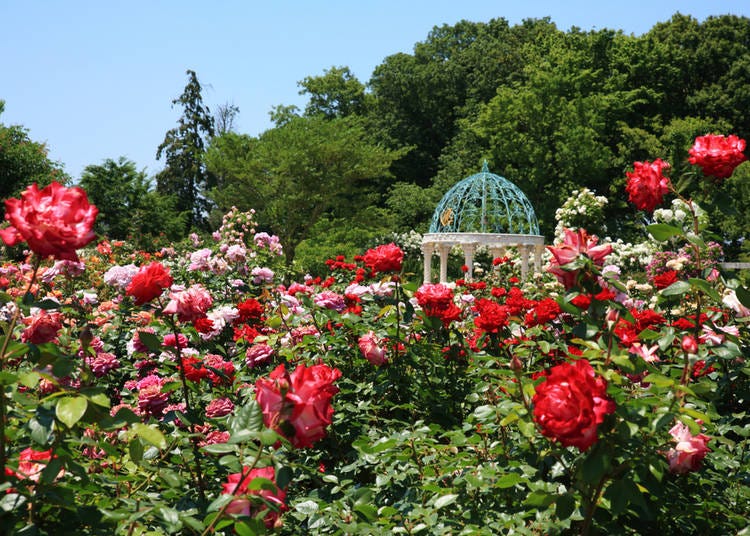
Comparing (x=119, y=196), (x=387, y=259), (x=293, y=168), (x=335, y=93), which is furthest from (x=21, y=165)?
(x=387, y=259)

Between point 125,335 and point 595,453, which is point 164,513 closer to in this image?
point 595,453

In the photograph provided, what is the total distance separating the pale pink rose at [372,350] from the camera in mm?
2568

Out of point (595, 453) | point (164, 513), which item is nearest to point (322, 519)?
point (164, 513)

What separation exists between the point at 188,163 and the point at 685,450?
33051mm

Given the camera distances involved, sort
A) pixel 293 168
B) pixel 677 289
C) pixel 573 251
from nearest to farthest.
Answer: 1. pixel 573 251
2. pixel 677 289
3. pixel 293 168

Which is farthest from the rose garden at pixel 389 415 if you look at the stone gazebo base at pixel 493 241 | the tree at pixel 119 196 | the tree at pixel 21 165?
the tree at pixel 21 165

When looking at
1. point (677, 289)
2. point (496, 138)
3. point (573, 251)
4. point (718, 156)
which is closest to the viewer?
point (573, 251)

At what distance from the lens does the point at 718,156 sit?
2176 millimetres

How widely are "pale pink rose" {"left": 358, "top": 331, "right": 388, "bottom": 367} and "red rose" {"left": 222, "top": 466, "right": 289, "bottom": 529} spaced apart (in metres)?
1.24

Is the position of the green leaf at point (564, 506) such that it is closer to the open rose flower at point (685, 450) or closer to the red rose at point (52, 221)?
the open rose flower at point (685, 450)

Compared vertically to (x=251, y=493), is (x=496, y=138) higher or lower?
higher

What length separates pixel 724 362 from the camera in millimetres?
2652

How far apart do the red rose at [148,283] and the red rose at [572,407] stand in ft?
3.47

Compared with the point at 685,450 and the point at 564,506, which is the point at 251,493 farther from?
the point at 685,450
